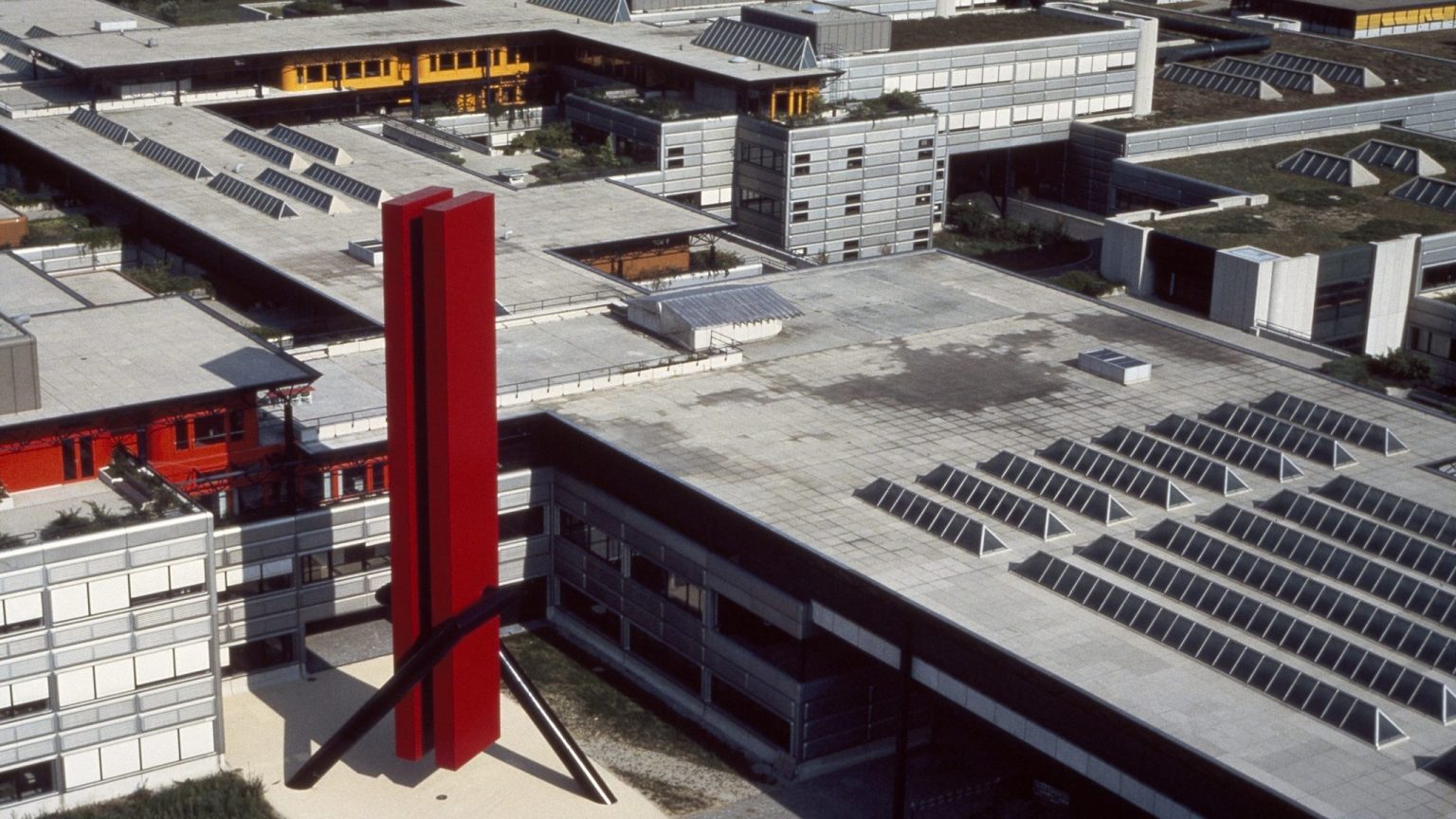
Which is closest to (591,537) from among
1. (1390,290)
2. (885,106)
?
(1390,290)

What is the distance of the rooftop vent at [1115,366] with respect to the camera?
85938 millimetres

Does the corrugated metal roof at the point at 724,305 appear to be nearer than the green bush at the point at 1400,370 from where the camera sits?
Yes

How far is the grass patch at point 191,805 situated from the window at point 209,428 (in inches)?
549

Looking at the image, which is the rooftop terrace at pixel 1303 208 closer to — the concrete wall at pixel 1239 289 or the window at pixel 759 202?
the concrete wall at pixel 1239 289

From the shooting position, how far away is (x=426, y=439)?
6500 cm

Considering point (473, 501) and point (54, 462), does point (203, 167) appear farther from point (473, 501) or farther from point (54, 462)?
point (473, 501)

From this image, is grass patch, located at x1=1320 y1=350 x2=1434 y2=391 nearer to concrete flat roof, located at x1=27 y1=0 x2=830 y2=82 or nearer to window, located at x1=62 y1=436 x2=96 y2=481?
concrete flat roof, located at x1=27 y1=0 x2=830 y2=82

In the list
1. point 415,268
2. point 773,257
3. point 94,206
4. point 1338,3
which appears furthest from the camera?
point 1338,3

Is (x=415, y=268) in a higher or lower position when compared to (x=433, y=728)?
higher

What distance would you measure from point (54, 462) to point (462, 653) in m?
17.1

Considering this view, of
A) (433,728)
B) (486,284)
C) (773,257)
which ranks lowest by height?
(433,728)

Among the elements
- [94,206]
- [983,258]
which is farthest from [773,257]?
[94,206]

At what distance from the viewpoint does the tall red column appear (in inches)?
2491

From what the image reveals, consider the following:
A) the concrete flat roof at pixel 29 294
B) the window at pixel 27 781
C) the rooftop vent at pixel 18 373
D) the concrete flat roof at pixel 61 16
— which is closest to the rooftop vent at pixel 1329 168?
the concrete flat roof at pixel 29 294
